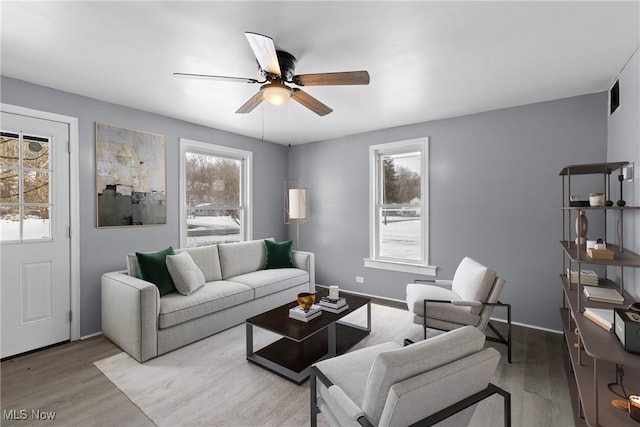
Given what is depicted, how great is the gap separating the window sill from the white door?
3731mm

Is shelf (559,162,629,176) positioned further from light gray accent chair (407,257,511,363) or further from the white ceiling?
light gray accent chair (407,257,511,363)

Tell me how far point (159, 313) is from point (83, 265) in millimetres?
1140

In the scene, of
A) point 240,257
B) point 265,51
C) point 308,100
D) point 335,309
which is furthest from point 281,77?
point 240,257

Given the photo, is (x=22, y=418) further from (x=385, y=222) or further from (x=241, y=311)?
(x=385, y=222)

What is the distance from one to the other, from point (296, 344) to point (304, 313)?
48 cm

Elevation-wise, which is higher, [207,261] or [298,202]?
[298,202]

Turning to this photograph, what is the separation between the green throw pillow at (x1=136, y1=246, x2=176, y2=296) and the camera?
301 centimetres

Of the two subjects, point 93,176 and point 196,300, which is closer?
point 196,300

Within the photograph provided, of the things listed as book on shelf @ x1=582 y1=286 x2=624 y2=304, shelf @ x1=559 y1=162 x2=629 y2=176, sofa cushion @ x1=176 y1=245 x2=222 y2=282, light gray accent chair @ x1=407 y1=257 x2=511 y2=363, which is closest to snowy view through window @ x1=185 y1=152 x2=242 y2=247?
sofa cushion @ x1=176 y1=245 x2=222 y2=282

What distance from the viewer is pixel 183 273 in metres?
3.12

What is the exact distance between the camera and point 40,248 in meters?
2.86

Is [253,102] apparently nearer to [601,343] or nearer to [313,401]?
[313,401]

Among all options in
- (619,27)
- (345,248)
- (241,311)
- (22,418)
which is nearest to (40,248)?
(22,418)

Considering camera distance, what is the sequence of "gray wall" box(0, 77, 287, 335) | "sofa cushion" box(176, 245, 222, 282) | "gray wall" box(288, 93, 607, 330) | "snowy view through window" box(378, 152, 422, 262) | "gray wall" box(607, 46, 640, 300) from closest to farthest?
1. "gray wall" box(607, 46, 640, 300)
2. "gray wall" box(0, 77, 287, 335)
3. "gray wall" box(288, 93, 607, 330)
4. "sofa cushion" box(176, 245, 222, 282)
5. "snowy view through window" box(378, 152, 422, 262)
